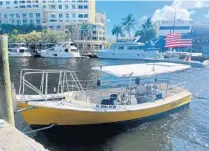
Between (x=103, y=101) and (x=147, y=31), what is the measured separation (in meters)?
88.4

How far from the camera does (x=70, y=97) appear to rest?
15477 mm

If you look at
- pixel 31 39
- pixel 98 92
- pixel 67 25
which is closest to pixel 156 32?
pixel 67 25

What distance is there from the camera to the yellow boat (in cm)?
1336

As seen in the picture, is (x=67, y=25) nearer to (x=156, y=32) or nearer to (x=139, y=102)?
(x=156, y=32)

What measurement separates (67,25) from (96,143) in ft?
308

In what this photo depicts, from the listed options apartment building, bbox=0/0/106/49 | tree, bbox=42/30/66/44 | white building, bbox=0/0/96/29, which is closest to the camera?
tree, bbox=42/30/66/44

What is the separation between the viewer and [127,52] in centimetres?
7375

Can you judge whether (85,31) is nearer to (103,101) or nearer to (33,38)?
(33,38)

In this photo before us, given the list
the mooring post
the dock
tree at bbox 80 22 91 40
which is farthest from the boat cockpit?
tree at bbox 80 22 91 40

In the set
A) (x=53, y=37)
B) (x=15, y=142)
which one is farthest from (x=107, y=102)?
(x=53, y=37)

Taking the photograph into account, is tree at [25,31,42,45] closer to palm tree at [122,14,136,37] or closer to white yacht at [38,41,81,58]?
white yacht at [38,41,81,58]

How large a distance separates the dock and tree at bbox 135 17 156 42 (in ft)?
311

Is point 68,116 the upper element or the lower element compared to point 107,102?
lower

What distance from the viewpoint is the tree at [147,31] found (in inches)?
3944
